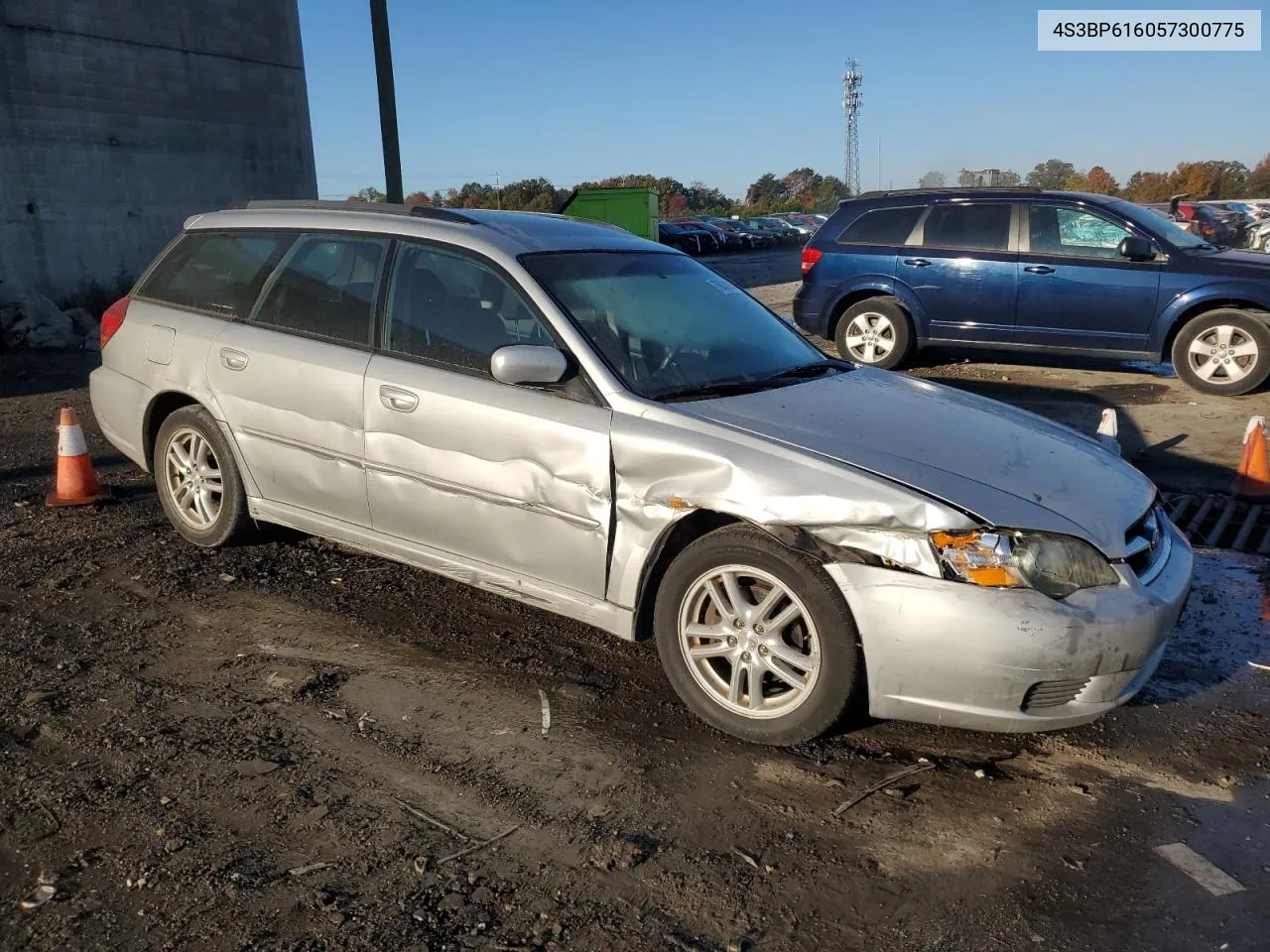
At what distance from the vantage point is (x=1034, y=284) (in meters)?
10.0

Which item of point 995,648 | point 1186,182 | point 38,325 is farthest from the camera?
point 1186,182

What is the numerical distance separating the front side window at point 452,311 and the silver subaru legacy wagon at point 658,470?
1 cm

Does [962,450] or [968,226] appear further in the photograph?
[968,226]

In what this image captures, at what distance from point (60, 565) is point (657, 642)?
327 cm

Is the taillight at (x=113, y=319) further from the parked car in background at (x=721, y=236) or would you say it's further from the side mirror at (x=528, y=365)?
the parked car in background at (x=721, y=236)

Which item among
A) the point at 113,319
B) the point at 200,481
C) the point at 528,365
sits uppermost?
the point at 113,319

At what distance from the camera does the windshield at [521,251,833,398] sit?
4.02m

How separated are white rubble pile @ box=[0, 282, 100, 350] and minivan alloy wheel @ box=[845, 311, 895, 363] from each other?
390 inches

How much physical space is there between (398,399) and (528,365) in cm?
76

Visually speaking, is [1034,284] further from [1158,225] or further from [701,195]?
[701,195]

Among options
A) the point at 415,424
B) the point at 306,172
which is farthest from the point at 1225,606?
the point at 306,172

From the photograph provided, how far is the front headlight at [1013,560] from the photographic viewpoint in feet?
10.4

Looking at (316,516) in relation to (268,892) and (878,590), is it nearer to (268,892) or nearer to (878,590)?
(268,892)

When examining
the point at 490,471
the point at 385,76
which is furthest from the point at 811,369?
the point at 385,76
